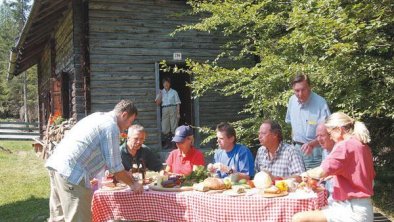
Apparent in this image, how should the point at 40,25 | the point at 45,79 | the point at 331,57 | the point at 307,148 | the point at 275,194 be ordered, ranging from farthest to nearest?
the point at 45,79
the point at 40,25
the point at 331,57
the point at 307,148
the point at 275,194

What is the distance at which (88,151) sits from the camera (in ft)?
11.4

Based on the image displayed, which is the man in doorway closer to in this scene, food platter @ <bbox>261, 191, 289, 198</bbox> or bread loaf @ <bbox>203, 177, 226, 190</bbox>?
bread loaf @ <bbox>203, 177, 226, 190</bbox>

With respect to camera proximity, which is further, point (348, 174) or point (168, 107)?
point (168, 107)

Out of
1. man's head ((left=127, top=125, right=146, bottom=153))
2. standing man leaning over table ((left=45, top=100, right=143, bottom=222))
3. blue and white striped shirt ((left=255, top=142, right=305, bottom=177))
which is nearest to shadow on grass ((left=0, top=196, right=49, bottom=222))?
man's head ((left=127, top=125, right=146, bottom=153))

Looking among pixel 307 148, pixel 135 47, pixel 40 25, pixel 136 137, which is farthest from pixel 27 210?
pixel 40 25

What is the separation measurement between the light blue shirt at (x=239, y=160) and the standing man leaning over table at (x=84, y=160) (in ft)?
4.03

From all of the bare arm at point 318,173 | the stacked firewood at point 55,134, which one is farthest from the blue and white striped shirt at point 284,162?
the stacked firewood at point 55,134

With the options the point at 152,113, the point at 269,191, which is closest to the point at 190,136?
the point at 269,191

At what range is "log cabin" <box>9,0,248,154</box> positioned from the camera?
29.9 ft

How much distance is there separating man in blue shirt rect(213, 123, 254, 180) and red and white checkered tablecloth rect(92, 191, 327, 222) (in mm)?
695

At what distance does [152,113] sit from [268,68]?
365 centimetres

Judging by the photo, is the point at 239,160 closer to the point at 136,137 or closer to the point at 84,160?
the point at 136,137

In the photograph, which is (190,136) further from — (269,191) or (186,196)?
(269,191)

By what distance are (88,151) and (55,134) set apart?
27.3 ft
